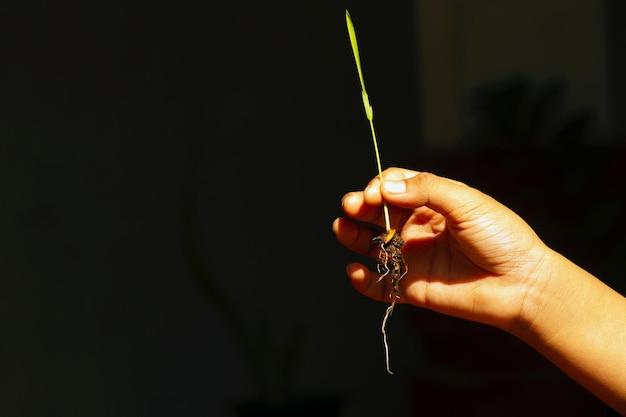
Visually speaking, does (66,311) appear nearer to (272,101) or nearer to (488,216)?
(272,101)

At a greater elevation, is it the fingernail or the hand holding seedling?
the fingernail

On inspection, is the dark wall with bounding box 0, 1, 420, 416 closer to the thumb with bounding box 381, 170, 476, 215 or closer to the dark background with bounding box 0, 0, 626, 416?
the dark background with bounding box 0, 0, 626, 416

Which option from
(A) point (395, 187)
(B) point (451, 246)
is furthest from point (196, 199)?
(A) point (395, 187)

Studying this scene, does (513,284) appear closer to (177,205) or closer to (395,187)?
(395,187)

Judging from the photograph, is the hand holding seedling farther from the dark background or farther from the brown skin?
the dark background

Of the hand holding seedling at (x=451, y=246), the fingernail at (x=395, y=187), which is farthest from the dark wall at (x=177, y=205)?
the fingernail at (x=395, y=187)

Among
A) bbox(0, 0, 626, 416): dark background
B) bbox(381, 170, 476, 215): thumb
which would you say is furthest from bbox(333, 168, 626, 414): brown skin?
bbox(0, 0, 626, 416): dark background

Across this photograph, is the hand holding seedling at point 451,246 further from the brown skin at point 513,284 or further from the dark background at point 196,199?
the dark background at point 196,199

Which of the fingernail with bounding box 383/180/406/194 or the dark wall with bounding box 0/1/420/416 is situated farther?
the dark wall with bounding box 0/1/420/416
